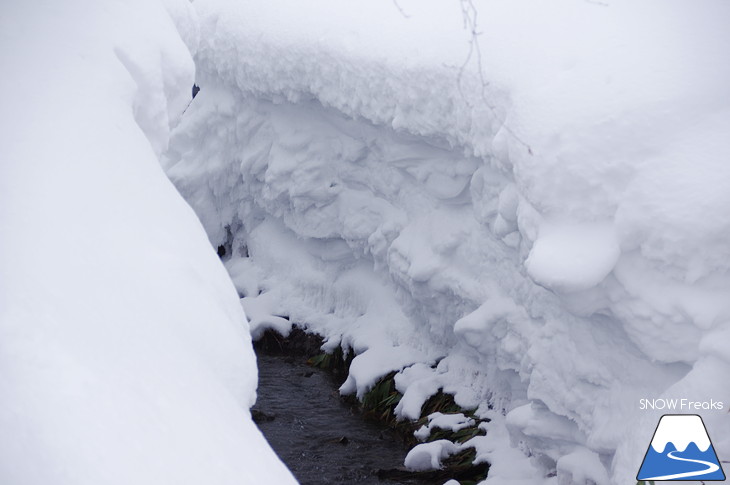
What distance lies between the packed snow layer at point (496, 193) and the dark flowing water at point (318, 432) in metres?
0.31

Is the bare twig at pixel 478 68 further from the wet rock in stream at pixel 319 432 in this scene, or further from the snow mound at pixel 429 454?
the wet rock in stream at pixel 319 432

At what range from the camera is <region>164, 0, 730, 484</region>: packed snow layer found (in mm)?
3750

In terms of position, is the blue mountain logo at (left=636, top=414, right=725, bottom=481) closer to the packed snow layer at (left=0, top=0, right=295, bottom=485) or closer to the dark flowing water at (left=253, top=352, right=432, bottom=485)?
the dark flowing water at (left=253, top=352, right=432, bottom=485)

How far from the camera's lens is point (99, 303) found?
175 cm

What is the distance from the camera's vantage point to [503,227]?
15.5 ft

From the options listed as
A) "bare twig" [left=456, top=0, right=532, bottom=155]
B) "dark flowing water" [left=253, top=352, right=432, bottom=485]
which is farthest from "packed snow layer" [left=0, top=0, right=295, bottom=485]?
"dark flowing water" [left=253, top=352, right=432, bottom=485]

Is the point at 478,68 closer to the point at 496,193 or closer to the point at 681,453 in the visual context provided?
the point at 496,193

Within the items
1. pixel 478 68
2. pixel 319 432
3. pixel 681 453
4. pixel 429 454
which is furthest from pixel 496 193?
pixel 319 432

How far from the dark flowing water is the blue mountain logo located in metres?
2.00

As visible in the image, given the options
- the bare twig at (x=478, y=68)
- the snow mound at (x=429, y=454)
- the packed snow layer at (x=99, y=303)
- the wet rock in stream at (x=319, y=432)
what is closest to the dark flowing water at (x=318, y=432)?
the wet rock in stream at (x=319, y=432)

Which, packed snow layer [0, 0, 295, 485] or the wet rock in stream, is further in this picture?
the wet rock in stream

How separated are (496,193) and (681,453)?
206 cm

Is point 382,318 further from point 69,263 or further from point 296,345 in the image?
point 69,263

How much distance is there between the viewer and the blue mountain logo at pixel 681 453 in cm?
338
